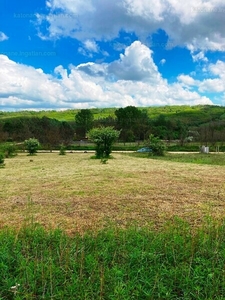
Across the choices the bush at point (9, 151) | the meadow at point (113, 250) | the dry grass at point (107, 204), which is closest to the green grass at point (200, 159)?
the dry grass at point (107, 204)

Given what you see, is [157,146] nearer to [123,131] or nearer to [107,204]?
[107,204]

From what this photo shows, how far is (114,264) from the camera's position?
311 centimetres

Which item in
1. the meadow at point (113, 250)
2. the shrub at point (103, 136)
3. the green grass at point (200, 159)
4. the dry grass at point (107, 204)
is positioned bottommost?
the green grass at point (200, 159)

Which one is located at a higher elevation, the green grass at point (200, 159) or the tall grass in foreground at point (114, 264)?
the tall grass in foreground at point (114, 264)

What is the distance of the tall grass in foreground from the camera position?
104 inches

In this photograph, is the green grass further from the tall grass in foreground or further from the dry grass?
the tall grass in foreground

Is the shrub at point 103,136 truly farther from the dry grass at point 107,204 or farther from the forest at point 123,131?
the dry grass at point 107,204

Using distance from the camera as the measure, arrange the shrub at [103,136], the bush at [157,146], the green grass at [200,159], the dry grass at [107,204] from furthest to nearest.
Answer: the bush at [157,146]
the shrub at [103,136]
the green grass at [200,159]
the dry grass at [107,204]

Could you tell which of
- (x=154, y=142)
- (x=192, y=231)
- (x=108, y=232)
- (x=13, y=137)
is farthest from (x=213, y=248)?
(x=13, y=137)

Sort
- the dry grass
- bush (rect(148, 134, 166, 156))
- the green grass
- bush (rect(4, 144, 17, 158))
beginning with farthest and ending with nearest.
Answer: bush (rect(4, 144, 17, 158)), bush (rect(148, 134, 166, 156)), the green grass, the dry grass

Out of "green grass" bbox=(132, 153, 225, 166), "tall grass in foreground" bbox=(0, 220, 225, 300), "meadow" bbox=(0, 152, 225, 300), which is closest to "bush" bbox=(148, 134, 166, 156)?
"green grass" bbox=(132, 153, 225, 166)

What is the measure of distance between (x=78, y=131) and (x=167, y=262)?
167 feet

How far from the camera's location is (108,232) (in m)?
3.90

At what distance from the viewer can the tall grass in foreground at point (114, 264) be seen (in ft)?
8.63
